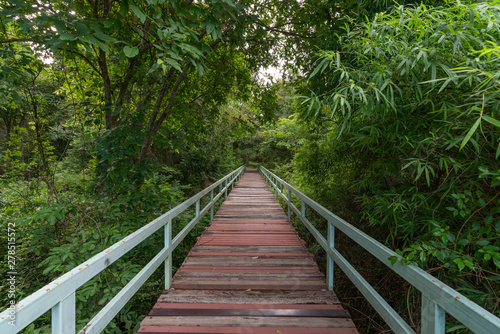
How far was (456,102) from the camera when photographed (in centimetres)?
181

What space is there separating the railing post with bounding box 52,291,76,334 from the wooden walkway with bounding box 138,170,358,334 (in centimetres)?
108

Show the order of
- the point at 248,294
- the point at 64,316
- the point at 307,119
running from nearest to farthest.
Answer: the point at 64,316 → the point at 248,294 → the point at 307,119

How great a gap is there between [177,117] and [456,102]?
4871 millimetres

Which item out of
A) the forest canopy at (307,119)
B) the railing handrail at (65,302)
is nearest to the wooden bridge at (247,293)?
the railing handrail at (65,302)

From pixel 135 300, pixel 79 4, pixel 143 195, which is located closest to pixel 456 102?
pixel 143 195

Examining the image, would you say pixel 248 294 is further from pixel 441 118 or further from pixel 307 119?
pixel 307 119

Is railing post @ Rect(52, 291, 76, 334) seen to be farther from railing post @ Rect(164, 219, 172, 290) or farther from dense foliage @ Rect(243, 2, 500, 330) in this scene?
dense foliage @ Rect(243, 2, 500, 330)

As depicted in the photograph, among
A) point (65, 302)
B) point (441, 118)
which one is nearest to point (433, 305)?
point (441, 118)

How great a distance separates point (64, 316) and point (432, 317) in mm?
1793

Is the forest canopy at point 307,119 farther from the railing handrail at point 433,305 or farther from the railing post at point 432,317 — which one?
the railing post at point 432,317

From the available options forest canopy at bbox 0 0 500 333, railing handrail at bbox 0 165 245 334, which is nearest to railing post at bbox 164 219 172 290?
forest canopy at bbox 0 0 500 333

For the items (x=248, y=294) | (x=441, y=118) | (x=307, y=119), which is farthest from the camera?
(x=307, y=119)

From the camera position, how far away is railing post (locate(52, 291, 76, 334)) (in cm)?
111

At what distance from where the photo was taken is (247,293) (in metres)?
2.65
